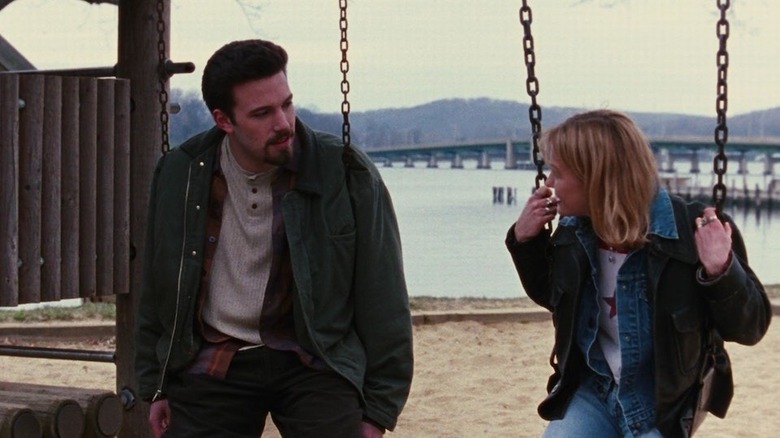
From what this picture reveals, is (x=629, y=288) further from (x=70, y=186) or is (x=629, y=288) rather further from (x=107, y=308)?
(x=107, y=308)

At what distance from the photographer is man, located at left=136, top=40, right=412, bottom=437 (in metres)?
3.10

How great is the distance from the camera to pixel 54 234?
5.02m

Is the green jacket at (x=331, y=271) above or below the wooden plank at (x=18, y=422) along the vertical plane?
above

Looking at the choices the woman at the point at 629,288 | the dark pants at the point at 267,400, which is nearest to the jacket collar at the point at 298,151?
the dark pants at the point at 267,400

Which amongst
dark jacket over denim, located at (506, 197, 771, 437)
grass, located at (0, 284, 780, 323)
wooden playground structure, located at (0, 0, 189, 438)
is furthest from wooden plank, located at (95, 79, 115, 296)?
grass, located at (0, 284, 780, 323)

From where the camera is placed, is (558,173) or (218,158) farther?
(218,158)

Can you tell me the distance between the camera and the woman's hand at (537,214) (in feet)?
9.98

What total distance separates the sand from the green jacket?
3.30m

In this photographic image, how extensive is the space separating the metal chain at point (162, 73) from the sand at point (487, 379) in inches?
83.4

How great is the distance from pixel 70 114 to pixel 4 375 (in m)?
3.71

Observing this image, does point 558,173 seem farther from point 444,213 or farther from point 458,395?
point 444,213

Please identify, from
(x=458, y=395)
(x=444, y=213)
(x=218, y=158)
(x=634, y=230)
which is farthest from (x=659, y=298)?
(x=444, y=213)

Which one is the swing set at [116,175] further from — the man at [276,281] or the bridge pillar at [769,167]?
the bridge pillar at [769,167]

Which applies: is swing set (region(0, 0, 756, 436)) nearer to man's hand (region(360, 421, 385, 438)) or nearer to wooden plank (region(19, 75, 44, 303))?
wooden plank (region(19, 75, 44, 303))
